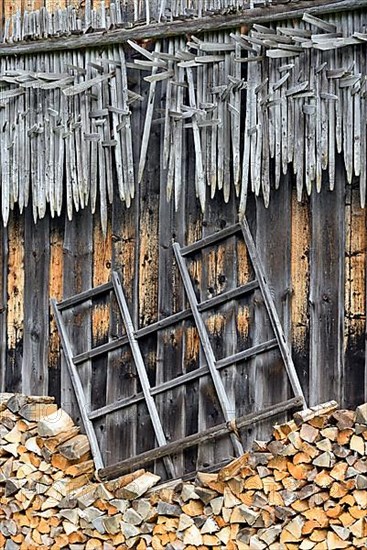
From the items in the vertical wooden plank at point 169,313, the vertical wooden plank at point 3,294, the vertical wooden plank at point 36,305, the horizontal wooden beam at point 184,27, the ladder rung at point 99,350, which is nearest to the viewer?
the horizontal wooden beam at point 184,27

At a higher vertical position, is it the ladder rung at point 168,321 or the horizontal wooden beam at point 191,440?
the ladder rung at point 168,321

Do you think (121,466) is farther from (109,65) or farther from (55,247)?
(109,65)

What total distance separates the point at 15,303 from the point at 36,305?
12 centimetres

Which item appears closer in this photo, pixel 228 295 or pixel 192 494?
pixel 192 494

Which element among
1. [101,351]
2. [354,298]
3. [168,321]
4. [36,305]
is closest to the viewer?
[354,298]

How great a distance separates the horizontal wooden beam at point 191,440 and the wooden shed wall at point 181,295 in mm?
58

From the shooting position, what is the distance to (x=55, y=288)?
4285 millimetres

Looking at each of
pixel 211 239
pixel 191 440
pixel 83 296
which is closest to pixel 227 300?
pixel 211 239

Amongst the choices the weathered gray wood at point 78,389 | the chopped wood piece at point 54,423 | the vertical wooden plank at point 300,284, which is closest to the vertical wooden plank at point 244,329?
the vertical wooden plank at point 300,284

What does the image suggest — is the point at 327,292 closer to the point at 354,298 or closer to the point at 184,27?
the point at 354,298

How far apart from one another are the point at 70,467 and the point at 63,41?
1.84 meters

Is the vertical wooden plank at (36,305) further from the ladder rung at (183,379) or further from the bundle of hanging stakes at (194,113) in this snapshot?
the ladder rung at (183,379)

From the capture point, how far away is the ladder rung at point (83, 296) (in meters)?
4.13

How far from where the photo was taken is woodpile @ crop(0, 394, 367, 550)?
352cm
